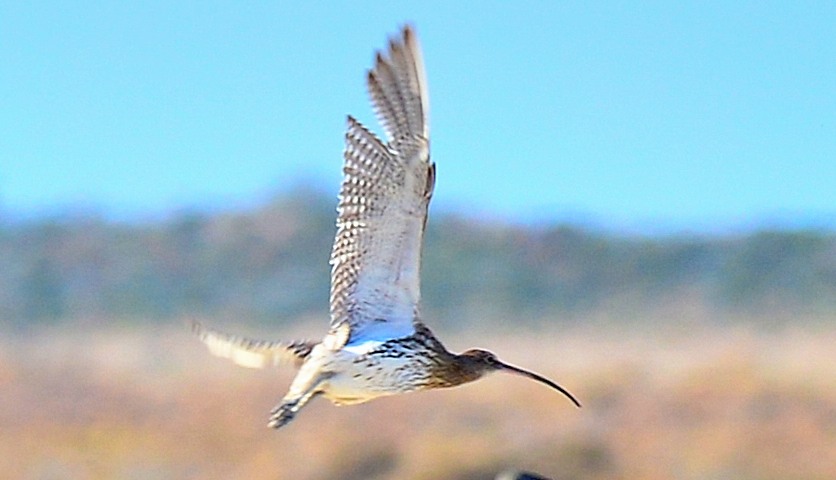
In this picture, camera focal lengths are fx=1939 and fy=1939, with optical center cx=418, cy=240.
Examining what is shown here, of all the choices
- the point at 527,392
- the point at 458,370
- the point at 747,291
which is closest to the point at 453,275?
the point at 747,291

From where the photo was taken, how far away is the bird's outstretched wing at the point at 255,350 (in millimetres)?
6176

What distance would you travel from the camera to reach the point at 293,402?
5.59 metres

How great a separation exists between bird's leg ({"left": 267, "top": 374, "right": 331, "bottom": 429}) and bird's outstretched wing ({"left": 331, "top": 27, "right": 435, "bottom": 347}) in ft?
0.88

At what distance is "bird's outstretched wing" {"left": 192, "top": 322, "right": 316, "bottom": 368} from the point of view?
6.18 metres

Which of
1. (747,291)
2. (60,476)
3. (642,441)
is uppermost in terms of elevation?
(747,291)

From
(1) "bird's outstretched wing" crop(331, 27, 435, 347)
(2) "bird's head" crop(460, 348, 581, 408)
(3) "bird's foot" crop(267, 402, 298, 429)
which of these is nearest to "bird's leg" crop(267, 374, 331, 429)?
(3) "bird's foot" crop(267, 402, 298, 429)

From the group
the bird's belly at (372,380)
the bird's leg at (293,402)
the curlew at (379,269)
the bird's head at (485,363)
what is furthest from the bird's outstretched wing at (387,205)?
the bird's head at (485,363)

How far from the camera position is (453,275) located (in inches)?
1221

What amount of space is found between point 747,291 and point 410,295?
2187cm

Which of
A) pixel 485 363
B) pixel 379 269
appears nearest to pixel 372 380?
pixel 379 269

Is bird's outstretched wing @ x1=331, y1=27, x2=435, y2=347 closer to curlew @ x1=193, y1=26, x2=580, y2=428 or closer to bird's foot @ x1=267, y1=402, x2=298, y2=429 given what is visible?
curlew @ x1=193, y1=26, x2=580, y2=428

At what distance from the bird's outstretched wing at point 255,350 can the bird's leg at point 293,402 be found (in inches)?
11.2

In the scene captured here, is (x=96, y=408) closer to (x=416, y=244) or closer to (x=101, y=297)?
(x=101, y=297)

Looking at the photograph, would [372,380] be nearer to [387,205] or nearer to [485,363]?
[387,205]
